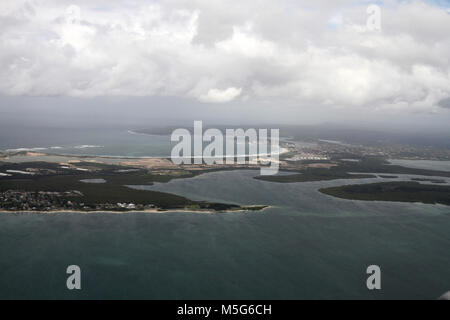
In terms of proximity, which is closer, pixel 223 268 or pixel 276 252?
pixel 223 268

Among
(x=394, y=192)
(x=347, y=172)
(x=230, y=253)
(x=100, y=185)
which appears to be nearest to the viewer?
(x=230, y=253)

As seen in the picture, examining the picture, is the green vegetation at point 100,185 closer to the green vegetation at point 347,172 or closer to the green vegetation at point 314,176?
the green vegetation at point 314,176

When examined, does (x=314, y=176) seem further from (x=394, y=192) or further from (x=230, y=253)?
(x=230, y=253)

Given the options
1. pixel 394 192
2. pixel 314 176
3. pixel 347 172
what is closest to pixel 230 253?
pixel 394 192
